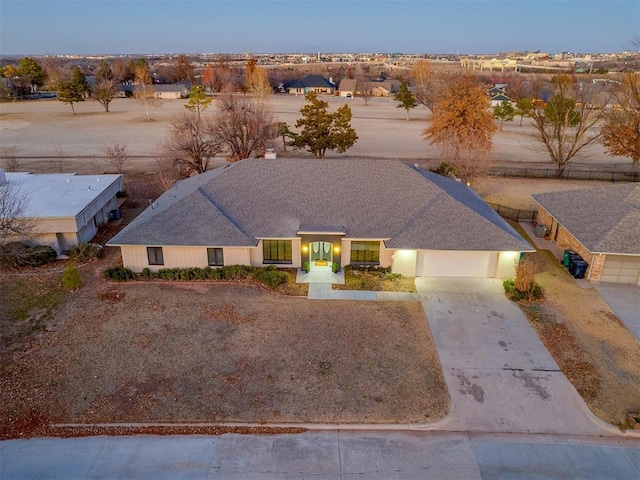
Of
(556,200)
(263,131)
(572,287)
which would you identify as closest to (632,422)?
(572,287)

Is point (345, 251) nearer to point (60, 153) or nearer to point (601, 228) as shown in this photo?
point (601, 228)

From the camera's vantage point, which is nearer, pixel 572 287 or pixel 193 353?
pixel 193 353

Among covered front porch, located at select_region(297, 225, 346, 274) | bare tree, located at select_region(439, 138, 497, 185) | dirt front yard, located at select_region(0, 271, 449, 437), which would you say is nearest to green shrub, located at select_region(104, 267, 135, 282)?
dirt front yard, located at select_region(0, 271, 449, 437)

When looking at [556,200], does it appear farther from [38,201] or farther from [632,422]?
[38,201]

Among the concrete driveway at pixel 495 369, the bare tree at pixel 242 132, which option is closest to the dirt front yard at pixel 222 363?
the concrete driveway at pixel 495 369

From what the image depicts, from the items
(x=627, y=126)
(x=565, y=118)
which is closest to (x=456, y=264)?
(x=565, y=118)
